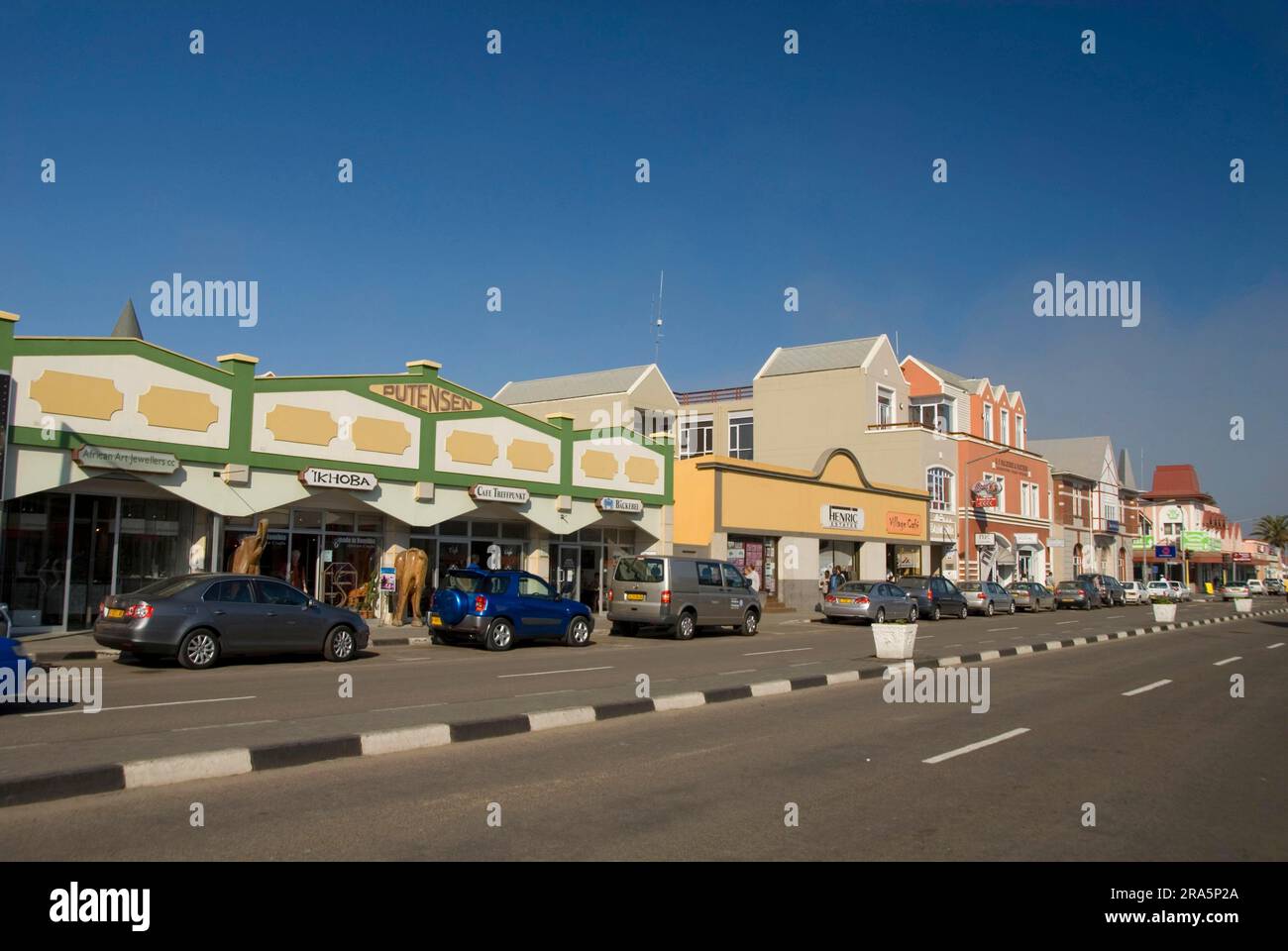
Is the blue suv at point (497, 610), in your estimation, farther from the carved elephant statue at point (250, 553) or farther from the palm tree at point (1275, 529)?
the palm tree at point (1275, 529)

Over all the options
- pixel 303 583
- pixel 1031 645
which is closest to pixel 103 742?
pixel 303 583

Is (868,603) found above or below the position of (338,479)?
below

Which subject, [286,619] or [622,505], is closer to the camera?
[286,619]

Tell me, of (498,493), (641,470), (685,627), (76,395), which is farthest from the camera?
(641,470)

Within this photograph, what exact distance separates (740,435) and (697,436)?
2.49 metres

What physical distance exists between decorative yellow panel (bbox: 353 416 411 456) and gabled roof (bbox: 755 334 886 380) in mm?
30939

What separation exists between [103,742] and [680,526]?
27415 mm

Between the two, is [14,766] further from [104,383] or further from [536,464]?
[536,464]

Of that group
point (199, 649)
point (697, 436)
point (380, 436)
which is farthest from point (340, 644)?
point (697, 436)

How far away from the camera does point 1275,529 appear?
11838cm

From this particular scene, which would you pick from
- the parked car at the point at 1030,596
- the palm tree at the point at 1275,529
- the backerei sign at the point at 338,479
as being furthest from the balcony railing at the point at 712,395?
the palm tree at the point at 1275,529

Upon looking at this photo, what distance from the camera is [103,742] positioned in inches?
335

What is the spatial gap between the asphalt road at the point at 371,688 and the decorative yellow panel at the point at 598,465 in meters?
7.34

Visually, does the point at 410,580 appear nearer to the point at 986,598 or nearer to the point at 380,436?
the point at 380,436
